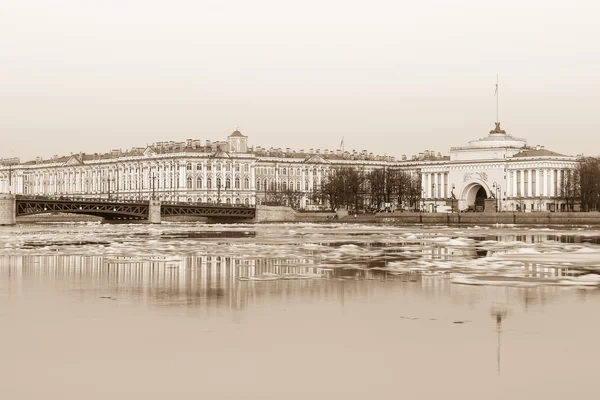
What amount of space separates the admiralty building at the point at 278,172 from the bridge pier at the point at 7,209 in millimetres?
57735

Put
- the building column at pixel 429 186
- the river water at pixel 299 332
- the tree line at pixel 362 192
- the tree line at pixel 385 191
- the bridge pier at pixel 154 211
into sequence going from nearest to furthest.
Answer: the river water at pixel 299 332 → the bridge pier at pixel 154 211 → the tree line at pixel 385 191 → the tree line at pixel 362 192 → the building column at pixel 429 186

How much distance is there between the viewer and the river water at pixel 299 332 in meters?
13.2

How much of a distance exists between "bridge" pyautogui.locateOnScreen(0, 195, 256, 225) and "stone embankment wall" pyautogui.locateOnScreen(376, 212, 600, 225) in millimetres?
16265

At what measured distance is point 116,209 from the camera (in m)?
109

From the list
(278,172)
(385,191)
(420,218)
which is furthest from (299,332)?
(278,172)

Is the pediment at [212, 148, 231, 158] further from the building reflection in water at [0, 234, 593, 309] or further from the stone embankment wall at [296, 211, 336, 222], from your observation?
the building reflection in water at [0, 234, 593, 309]

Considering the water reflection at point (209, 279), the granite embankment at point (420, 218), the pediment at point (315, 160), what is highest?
the pediment at point (315, 160)

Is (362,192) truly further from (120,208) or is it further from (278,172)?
(120,208)

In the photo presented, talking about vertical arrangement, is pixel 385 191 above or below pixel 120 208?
above

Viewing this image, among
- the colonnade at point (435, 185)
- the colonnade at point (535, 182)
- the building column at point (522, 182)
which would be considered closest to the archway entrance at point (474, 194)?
the colonnade at point (435, 185)

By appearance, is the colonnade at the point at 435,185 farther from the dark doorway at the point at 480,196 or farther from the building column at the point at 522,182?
the building column at the point at 522,182

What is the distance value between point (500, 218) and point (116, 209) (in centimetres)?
3696

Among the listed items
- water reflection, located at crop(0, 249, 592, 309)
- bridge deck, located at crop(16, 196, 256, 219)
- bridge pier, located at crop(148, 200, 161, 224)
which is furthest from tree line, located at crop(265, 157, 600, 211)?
water reflection, located at crop(0, 249, 592, 309)

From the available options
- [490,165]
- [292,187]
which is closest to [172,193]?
[292,187]
